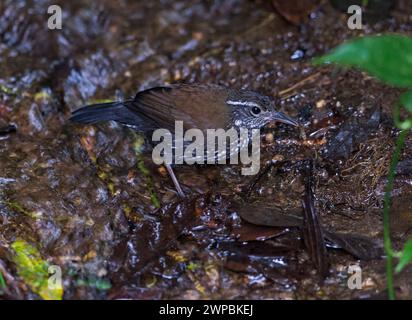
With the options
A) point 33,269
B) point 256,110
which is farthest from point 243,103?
point 33,269

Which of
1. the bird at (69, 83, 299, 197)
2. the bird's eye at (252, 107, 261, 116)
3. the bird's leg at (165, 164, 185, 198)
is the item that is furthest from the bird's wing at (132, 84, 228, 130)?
the bird's leg at (165, 164, 185, 198)

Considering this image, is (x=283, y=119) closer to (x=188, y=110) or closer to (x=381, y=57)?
(x=188, y=110)

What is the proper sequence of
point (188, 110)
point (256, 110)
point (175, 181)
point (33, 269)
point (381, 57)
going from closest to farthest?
1. point (381, 57)
2. point (33, 269)
3. point (175, 181)
4. point (188, 110)
5. point (256, 110)

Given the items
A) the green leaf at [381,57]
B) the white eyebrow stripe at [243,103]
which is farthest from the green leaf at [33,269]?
the green leaf at [381,57]

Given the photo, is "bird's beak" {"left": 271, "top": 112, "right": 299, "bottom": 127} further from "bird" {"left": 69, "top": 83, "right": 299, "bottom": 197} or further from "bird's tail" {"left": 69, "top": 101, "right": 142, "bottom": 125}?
"bird's tail" {"left": 69, "top": 101, "right": 142, "bottom": 125}
